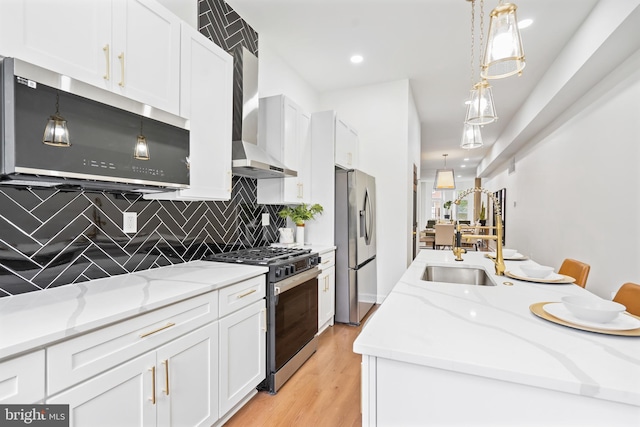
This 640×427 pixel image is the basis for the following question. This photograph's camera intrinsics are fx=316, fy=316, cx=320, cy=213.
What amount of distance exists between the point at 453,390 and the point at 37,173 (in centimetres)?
160

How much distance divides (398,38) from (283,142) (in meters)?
1.60

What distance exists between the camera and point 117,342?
47.2 inches

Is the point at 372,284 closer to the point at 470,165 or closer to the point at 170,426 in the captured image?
the point at 170,426

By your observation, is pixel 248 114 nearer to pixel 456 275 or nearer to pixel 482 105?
pixel 482 105

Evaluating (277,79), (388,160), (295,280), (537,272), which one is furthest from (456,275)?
(277,79)

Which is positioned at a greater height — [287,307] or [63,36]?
[63,36]

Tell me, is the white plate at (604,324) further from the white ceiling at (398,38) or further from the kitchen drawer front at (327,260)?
the white ceiling at (398,38)

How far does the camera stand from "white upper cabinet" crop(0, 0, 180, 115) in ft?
3.91

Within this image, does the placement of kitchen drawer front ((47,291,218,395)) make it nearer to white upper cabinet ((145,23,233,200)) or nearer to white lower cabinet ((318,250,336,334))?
white upper cabinet ((145,23,233,200))

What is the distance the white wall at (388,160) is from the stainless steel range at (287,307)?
177cm

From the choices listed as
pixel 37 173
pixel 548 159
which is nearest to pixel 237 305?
pixel 37 173

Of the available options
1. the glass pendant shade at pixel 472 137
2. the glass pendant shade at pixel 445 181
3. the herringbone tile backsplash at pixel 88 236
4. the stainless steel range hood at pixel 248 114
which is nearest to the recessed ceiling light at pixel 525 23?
the glass pendant shade at pixel 472 137

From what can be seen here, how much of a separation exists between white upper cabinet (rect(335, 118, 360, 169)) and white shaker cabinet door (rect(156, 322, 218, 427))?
8.11 ft

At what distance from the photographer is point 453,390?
0.87 m
